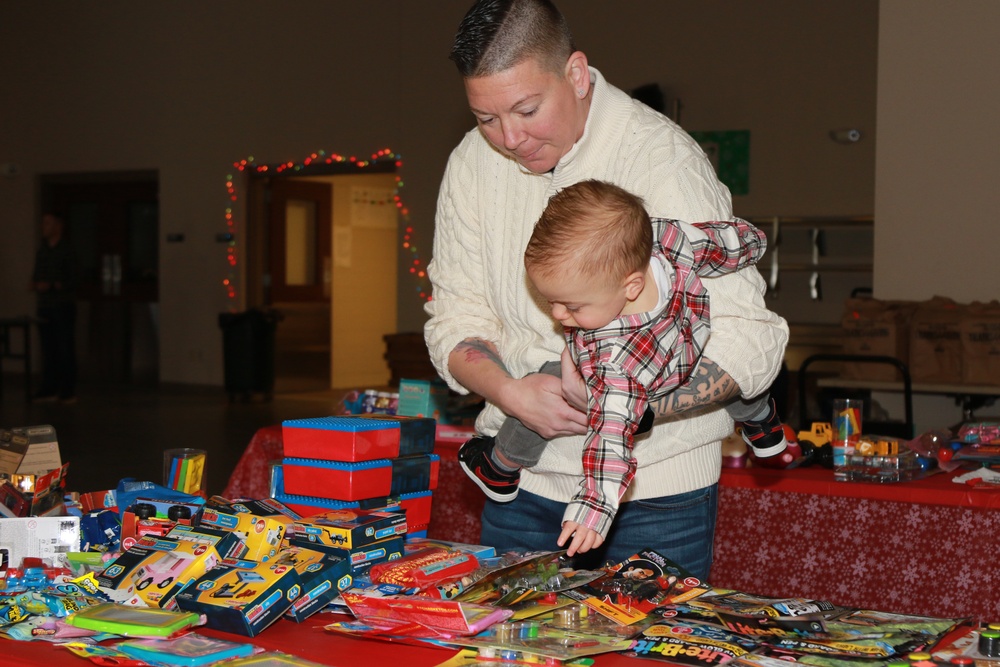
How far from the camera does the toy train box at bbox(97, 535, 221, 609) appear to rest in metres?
1.62

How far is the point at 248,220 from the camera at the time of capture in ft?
36.2

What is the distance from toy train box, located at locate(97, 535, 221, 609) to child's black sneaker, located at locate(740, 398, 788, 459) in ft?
3.05

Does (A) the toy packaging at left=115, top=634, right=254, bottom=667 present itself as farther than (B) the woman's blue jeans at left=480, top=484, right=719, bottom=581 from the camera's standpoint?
No

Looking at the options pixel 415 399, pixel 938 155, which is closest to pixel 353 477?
pixel 415 399

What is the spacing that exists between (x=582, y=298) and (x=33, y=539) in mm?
1095

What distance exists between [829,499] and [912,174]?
10.7ft

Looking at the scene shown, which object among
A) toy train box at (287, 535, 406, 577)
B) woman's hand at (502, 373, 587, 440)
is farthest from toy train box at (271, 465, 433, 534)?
woman's hand at (502, 373, 587, 440)

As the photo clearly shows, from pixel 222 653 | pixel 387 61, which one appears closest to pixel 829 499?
pixel 222 653

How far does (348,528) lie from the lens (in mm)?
1717

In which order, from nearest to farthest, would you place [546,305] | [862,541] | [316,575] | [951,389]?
[316,575] < [546,305] < [862,541] < [951,389]

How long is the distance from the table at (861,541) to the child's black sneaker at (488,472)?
131 centimetres

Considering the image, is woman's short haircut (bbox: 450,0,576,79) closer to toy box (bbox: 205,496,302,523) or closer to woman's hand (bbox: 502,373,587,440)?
woman's hand (bbox: 502,373,587,440)

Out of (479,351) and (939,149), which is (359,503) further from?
(939,149)

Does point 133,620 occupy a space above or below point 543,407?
below
